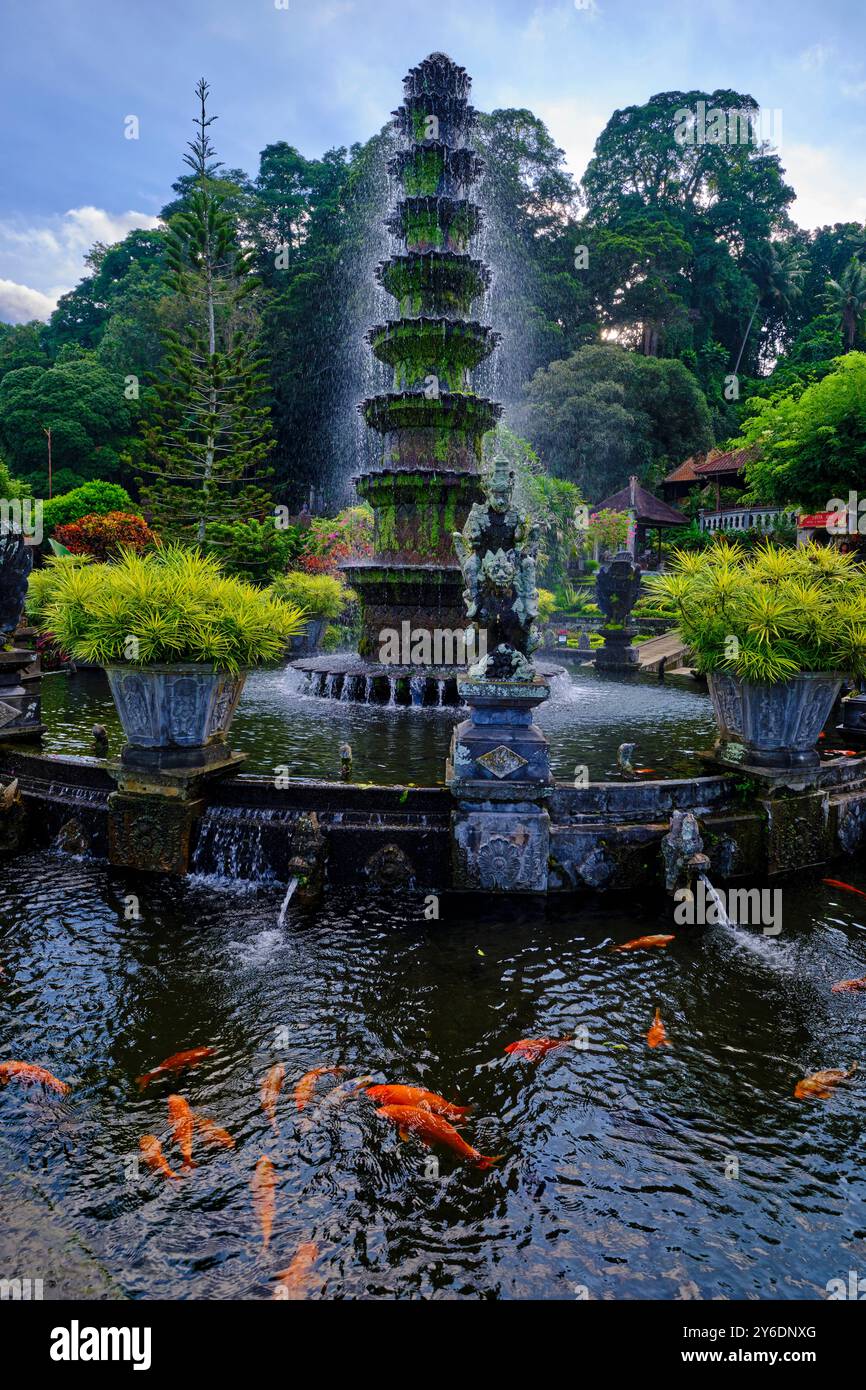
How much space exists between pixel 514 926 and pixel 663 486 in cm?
4249

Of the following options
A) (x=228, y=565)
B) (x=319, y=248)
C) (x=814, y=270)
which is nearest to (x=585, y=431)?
(x=319, y=248)

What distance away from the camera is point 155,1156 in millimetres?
3324

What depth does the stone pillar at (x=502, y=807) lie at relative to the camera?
20.1 ft

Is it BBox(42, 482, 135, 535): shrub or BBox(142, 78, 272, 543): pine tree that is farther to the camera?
BBox(42, 482, 135, 535): shrub

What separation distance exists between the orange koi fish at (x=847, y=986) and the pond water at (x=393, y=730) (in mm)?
3091

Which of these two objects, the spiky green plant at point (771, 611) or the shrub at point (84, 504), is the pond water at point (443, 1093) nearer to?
the spiky green plant at point (771, 611)

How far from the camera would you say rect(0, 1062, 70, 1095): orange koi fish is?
3770 millimetres

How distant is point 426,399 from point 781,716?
30.2 feet

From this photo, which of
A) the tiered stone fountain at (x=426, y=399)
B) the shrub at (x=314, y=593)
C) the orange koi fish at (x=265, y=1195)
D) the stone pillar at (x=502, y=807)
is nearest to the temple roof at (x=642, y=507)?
the shrub at (x=314, y=593)

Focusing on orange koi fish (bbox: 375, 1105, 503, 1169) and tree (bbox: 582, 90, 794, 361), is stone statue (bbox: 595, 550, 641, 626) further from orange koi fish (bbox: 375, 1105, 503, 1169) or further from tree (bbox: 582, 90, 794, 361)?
tree (bbox: 582, 90, 794, 361)

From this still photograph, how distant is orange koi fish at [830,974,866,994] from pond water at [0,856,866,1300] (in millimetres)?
87

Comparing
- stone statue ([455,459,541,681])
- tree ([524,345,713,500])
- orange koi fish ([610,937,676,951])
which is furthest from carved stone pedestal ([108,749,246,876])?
tree ([524,345,713,500])
